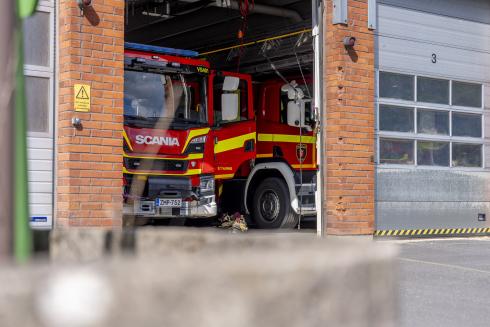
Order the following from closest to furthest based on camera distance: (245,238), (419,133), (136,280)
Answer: (136,280), (245,238), (419,133)

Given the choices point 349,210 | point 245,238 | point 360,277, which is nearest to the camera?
point 360,277

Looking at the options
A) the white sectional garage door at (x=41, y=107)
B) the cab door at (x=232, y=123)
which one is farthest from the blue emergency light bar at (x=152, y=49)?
the white sectional garage door at (x=41, y=107)

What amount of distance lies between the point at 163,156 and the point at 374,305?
1280 centimetres

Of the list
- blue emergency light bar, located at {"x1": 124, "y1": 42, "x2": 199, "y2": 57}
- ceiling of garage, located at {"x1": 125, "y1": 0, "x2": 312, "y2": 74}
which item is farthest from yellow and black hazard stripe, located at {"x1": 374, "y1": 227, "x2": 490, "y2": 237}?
blue emergency light bar, located at {"x1": 124, "y1": 42, "x2": 199, "y2": 57}

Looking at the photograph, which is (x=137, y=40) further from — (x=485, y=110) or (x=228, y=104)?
(x=485, y=110)

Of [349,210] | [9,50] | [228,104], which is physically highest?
[228,104]

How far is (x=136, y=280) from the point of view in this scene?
1.36 meters

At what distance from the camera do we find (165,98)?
1429 cm

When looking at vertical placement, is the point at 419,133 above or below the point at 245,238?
above

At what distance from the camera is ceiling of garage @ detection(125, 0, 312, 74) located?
56.6ft

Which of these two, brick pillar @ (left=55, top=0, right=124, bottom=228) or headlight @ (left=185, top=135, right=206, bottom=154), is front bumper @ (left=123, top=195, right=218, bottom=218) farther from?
brick pillar @ (left=55, top=0, right=124, bottom=228)

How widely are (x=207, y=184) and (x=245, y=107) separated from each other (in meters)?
1.85

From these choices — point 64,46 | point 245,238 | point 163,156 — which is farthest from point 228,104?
point 245,238

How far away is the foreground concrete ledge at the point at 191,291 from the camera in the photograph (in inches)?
52.7
